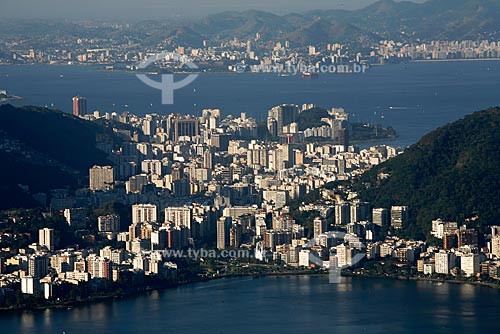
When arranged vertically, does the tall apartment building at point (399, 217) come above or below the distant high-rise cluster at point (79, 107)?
below

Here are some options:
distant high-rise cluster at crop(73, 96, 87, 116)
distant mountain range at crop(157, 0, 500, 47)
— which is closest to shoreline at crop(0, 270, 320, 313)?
distant high-rise cluster at crop(73, 96, 87, 116)

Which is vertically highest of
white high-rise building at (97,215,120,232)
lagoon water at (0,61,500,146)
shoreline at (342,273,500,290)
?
lagoon water at (0,61,500,146)

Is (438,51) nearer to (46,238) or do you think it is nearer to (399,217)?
(399,217)

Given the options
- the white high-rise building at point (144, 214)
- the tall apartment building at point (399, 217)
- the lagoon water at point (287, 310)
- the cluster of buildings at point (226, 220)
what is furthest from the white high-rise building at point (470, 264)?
the white high-rise building at point (144, 214)

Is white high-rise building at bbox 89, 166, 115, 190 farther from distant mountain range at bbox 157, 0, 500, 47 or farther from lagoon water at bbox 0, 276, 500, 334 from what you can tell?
distant mountain range at bbox 157, 0, 500, 47

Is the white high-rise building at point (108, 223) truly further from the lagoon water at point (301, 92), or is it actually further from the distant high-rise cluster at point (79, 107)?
the distant high-rise cluster at point (79, 107)

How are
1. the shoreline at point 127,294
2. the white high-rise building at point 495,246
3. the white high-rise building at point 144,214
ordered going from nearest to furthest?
the shoreline at point 127,294 < the white high-rise building at point 495,246 < the white high-rise building at point 144,214
